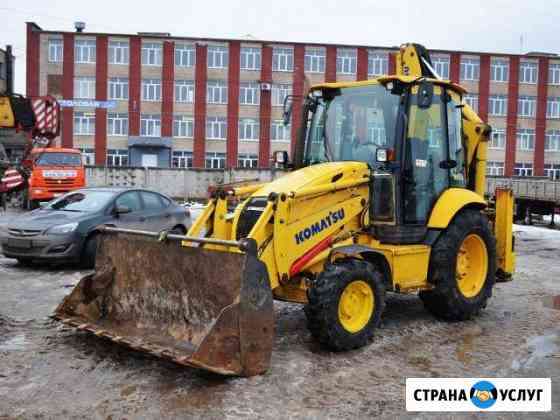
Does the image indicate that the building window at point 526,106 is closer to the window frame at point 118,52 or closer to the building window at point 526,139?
the building window at point 526,139

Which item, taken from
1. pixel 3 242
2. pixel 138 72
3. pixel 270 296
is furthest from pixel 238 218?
pixel 138 72

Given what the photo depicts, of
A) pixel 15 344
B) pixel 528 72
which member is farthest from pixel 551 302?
pixel 528 72

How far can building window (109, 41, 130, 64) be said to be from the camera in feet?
157

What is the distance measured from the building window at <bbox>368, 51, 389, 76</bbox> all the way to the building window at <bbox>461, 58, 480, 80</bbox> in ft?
21.1

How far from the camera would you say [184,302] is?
5.86 meters

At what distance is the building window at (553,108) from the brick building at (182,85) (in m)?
6.46

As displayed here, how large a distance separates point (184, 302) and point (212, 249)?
0.61 meters

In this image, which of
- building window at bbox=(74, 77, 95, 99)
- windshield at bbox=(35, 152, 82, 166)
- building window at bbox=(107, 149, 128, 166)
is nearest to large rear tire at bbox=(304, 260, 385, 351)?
windshield at bbox=(35, 152, 82, 166)

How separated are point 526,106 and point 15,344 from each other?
51897 millimetres

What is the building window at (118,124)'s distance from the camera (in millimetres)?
48094

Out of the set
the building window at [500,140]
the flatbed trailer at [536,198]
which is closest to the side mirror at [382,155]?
the flatbed trailer at [536,198]

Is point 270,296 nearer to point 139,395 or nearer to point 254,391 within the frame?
point 254,391

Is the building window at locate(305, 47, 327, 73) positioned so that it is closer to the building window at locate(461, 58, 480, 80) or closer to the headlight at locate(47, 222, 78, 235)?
the building window at locate(461, 58, 480, 80)

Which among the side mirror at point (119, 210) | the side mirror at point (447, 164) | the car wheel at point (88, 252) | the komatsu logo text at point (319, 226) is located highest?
the side mirror at point (447, 164)
